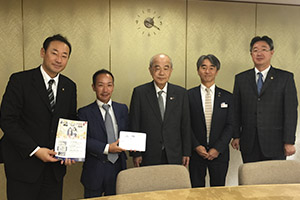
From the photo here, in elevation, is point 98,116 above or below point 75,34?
below

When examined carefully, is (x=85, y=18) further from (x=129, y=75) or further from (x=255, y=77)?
(x=255, y=77)

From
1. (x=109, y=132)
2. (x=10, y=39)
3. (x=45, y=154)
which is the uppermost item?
(x=10, y=39)

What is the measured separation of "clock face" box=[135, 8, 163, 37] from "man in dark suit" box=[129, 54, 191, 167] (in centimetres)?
105

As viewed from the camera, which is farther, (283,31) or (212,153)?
(283,31)

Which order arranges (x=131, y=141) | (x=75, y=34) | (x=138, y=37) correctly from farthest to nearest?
1. (x=138, y=37)
2. (x=75, y=34)
3. (x=131, y=141)

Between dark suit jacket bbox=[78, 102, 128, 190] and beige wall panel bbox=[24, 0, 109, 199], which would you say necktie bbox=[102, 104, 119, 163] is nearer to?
dark suit jacket bbox=[78, 102, 128, 190]

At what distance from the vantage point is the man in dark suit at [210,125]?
2.98 m

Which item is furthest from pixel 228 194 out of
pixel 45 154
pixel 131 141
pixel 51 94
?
pixel 51 94

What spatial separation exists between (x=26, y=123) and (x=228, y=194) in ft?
5.41

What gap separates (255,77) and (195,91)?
0.68m

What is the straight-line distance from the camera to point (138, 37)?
373 centimetres

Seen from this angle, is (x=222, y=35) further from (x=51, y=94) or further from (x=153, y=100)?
(x=51, y=94)

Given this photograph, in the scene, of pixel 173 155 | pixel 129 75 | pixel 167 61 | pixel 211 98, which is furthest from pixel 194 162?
pixel 129 75

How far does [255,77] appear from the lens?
123 inches
